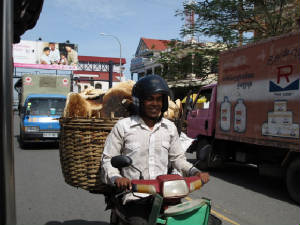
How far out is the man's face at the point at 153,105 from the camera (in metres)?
2.44

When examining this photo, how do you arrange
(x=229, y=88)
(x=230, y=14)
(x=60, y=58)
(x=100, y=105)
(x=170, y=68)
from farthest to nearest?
(x=60, y=58)
(x=170, y=68)
(x=230, y=14)
(x=229, y=88)
(x=100, y=105)

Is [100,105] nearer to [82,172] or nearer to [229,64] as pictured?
[82,172]

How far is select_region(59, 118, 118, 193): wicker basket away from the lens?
2.54 m

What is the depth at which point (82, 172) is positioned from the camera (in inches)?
100

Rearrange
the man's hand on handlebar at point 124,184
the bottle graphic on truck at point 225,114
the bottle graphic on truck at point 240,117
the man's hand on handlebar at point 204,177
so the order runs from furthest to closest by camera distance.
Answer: the bottle graphic on truck at point 225,114 → the bottle graphic on truck at point 240,117 → the man's hand on handlebar at point 204,177 → the man's hand on handlebar at point 124,184

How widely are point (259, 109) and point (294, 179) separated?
1.47 meters

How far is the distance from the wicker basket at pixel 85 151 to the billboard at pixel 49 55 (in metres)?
53.0

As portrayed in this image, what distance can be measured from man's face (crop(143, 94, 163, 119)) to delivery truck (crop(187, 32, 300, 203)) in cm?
347

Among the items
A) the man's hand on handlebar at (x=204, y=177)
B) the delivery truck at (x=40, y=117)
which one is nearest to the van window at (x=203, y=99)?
the delivery truck at (x=40, y=117)

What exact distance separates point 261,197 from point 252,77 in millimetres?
2379

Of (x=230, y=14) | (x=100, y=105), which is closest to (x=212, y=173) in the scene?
(x=100, y=105)

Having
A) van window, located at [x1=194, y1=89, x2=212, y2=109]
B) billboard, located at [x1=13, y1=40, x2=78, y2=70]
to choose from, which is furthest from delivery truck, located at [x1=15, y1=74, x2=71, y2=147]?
billboard, located at [x1=13, y1=40, x2=78, y2=70]

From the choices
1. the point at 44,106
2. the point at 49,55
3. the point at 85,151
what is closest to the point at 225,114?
the point at 85,151

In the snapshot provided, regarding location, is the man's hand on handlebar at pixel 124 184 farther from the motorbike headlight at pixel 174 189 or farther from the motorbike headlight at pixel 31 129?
the motorbike headlight at pixel 31 129
